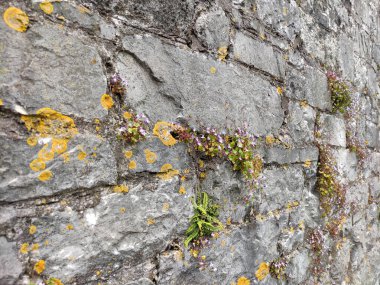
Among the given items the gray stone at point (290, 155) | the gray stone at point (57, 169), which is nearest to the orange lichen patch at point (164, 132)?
the gray stone at point (57, 169)

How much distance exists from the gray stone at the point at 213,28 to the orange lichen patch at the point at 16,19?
774 millimetres

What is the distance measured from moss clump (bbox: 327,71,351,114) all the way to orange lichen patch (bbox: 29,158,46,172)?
2313mm

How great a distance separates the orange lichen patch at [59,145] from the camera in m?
1.08

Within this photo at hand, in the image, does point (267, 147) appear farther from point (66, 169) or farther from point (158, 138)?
point (66, 169)

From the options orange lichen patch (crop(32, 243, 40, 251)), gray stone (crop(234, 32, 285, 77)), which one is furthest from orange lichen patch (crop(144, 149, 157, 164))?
gray stone (crop(234, 32, 285, 77))

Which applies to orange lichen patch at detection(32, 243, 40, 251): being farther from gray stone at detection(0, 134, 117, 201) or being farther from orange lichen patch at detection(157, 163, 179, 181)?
orange lichen patch at detection(157, 163, 179, 181)

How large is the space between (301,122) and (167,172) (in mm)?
1256

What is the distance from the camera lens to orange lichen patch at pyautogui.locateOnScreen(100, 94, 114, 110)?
3.98 ft

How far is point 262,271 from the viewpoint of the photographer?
1863 millimetres

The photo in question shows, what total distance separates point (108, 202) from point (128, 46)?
0.61m

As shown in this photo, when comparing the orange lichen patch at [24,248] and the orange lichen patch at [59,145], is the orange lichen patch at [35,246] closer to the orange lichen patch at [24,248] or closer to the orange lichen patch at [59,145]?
the orange lichen patch at [24,248]

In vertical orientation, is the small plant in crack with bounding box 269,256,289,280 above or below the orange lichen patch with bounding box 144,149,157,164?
below

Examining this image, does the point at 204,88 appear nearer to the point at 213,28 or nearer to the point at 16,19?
the point at 213,28

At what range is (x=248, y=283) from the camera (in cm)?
175
